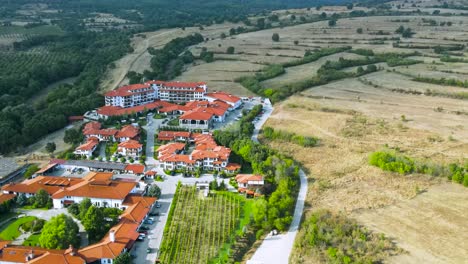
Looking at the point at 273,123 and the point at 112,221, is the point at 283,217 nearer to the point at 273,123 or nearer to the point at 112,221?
the point at 112,221

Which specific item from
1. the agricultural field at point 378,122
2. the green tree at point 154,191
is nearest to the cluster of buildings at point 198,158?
the green tree at point 154,191

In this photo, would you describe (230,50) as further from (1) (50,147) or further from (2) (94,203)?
(2) (94,203)

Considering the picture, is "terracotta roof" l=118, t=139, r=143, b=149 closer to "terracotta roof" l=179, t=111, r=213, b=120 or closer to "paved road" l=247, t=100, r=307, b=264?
"terracotta roof" l=179, t=111, r=213, b=120

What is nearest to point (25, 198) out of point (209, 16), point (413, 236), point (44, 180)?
point (44, 180)

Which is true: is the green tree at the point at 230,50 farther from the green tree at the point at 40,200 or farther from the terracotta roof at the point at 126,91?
the green tree at the point at 40,200

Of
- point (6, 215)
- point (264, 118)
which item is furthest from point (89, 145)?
point (264, 118)

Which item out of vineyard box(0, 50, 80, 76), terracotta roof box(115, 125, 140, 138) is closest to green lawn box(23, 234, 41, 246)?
terracotta roof box(115, 125, 140, 138)

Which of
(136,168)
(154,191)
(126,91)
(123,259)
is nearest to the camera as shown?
(123,259)
